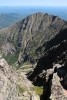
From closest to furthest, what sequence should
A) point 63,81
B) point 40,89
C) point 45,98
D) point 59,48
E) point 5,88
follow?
point 5,88
point 45,98
point 63,81
point 40,89
point 59,48

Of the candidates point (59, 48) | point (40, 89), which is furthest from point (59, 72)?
point (59, 48)

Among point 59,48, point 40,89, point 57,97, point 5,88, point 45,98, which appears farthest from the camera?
point 59,48

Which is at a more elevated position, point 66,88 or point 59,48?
point 59,48

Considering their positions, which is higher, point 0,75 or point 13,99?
point 0,75

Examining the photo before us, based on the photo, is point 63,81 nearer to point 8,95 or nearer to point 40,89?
point 40,89

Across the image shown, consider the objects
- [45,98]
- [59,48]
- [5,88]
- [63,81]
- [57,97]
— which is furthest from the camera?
[59,48]

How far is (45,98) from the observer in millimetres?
55500

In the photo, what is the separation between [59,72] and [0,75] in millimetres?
27030

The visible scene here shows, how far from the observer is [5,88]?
137ft

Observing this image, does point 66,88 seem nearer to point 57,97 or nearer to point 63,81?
point 63,81

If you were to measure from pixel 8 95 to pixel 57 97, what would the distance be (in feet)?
41.3

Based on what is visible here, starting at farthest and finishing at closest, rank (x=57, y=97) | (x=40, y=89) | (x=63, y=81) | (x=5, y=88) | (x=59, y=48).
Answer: (x=59, y=48) → (x=40, y=89) → (x=63, y=81) → (x=57, y=97) → (x=5, y=88)

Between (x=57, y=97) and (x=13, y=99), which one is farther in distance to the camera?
(x=57, y=97)

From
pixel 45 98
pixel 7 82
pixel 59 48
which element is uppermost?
pixel 59 48
